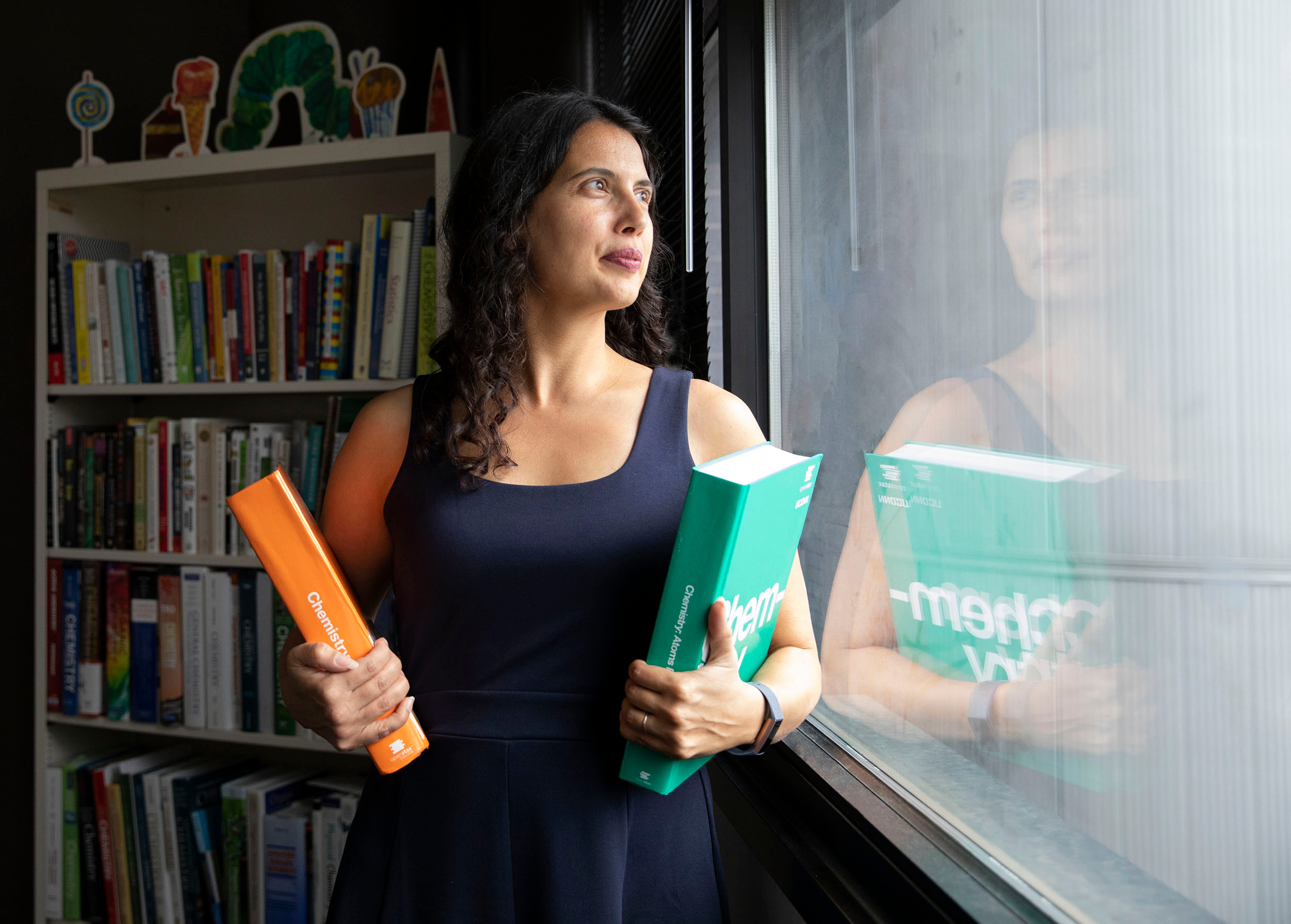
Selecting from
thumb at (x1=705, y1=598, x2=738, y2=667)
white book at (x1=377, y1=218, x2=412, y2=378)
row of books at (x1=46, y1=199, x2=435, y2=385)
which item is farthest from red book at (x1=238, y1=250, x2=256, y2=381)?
thumb at (x1=705, y1=598, x2=738, y2=667)

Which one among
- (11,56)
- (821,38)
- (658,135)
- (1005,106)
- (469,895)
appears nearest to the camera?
(1005,106)

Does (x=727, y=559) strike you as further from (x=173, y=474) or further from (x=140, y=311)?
(x=140, y=311)

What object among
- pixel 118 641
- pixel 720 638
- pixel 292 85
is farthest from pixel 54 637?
pixel 720 638

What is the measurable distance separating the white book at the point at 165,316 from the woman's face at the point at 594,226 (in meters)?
1.58

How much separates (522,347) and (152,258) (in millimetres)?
1661

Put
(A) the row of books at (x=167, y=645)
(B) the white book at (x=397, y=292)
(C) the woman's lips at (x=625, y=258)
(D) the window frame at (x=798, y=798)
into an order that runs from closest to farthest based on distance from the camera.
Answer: (D) the window frame at (x=798, y=798), (C) the woman's lips at (x=625, y=258), (B) the white book at (x=397, y=292), (A) the row of books at (x=167, y=645)

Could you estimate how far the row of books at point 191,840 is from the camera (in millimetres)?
2123

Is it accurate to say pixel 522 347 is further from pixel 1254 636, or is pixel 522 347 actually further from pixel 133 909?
pixel 133 909

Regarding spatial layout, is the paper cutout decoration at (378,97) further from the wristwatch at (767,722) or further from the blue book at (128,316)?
the wristwatch at (767,722)

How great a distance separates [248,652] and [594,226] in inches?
66.0

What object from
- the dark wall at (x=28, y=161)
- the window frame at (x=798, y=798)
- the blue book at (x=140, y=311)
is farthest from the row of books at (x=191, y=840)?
the window frame at (x=798, y=798)

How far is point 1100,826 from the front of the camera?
64cm

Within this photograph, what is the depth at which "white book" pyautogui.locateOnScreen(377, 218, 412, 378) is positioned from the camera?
2072 mm

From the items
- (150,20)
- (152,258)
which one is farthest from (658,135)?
(150,20)
